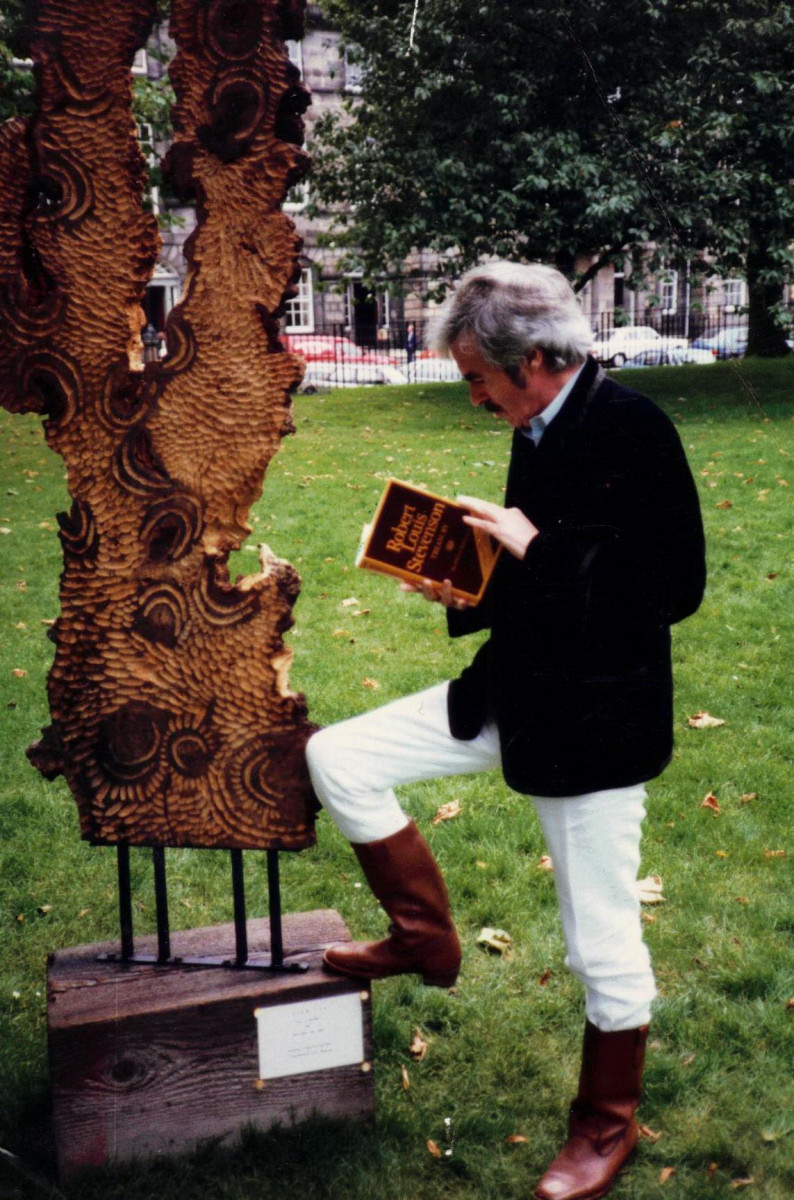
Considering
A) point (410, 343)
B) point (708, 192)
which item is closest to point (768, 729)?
point (708, 192)

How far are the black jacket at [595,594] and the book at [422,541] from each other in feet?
0.25

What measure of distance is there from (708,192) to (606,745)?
12810 millimetres

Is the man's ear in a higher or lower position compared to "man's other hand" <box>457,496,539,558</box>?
higher

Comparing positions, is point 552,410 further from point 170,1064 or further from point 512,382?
point 170,1064

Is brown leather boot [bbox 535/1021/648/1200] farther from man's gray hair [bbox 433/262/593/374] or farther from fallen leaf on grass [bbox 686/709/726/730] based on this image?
fallen leaf on grass [bbox 686/709/726/730]

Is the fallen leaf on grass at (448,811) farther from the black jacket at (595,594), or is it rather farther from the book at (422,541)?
the book at (422,541)

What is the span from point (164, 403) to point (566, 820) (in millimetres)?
1374

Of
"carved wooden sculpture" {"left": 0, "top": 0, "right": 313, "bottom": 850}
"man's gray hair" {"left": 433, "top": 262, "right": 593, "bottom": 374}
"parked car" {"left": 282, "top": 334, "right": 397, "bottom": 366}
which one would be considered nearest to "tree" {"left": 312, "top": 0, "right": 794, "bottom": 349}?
"parked car" {"left": 282, "top": 334, "right": 397, "bottom": 366}

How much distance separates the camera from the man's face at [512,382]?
8.43ft

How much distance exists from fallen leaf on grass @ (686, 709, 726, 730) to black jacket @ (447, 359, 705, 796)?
282cm

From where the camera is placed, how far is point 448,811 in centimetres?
472

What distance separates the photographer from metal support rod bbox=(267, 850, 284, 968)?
9.78ft

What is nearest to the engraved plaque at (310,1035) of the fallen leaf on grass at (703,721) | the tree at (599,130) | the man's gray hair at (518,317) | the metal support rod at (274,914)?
the metal support rod at (274,914)

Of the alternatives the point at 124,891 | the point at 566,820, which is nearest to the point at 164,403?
the point at 124,891
